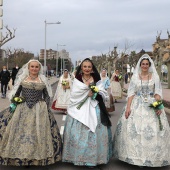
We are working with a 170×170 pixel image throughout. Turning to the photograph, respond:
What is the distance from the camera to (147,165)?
16.9ft

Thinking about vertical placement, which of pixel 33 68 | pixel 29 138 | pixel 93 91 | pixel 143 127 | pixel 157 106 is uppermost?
pixel 33 68

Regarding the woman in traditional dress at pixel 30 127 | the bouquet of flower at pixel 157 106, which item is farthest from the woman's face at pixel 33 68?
the bouquet of flower at pixel 157 106

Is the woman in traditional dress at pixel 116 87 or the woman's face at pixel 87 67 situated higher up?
the woman's face at pixel 87 67

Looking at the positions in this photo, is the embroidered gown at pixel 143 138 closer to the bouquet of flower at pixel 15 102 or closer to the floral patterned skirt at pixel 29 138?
the floral patterned skirt at pixel 29 138

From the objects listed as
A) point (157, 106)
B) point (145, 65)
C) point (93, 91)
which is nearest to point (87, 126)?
point (93, 91)

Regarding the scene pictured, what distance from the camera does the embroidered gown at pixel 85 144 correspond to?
16.9ft

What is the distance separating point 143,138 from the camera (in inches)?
206

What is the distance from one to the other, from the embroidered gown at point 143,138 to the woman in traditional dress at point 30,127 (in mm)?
1037

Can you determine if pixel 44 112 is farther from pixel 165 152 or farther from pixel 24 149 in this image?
pixel 165 152

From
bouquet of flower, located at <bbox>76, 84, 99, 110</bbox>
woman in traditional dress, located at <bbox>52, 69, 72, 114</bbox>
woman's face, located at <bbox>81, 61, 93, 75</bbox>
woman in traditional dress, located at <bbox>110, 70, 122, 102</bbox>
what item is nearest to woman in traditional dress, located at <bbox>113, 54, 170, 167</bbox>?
bouquet of flower, located at <bbox>76, 84, 99, 110</bbox>

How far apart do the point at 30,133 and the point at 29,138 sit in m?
0.08

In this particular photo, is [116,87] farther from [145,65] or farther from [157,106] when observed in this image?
[157,106]

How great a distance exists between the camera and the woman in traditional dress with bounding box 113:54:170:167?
17.1 ft

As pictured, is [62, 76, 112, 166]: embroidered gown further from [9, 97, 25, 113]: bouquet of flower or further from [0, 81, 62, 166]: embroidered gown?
[9, 97, 25, 113]: bouquet of flower
